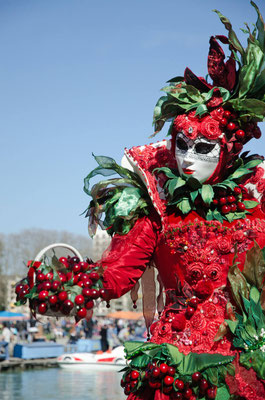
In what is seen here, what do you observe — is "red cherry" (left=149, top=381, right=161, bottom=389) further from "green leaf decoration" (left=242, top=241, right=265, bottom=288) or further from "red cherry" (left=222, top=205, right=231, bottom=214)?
"red cherry" (left=222, top=205, right=231, bottom=214)

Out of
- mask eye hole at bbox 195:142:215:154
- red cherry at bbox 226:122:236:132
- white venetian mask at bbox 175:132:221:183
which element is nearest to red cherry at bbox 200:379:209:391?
white venetian mask at bbox 175:132:221:183

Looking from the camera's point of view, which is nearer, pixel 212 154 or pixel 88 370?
pixel 212 154

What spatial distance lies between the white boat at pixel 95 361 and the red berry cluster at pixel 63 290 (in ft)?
42.3

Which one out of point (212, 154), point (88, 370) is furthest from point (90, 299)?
point (88, 370)

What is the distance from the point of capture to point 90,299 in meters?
2.90

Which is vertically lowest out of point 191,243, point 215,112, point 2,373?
point 2,373

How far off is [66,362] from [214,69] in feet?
44.7

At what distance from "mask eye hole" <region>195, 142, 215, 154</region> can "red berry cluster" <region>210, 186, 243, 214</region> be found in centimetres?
20

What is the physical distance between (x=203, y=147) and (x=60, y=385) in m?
9.79

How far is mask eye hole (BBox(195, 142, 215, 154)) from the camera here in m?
3.24

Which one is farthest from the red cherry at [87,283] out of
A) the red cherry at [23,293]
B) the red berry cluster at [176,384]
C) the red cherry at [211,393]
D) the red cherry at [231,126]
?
the red cherry at [231,126]

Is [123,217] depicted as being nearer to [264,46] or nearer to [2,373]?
[264,46]

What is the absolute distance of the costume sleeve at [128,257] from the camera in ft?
10.2

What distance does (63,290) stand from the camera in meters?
2.85
